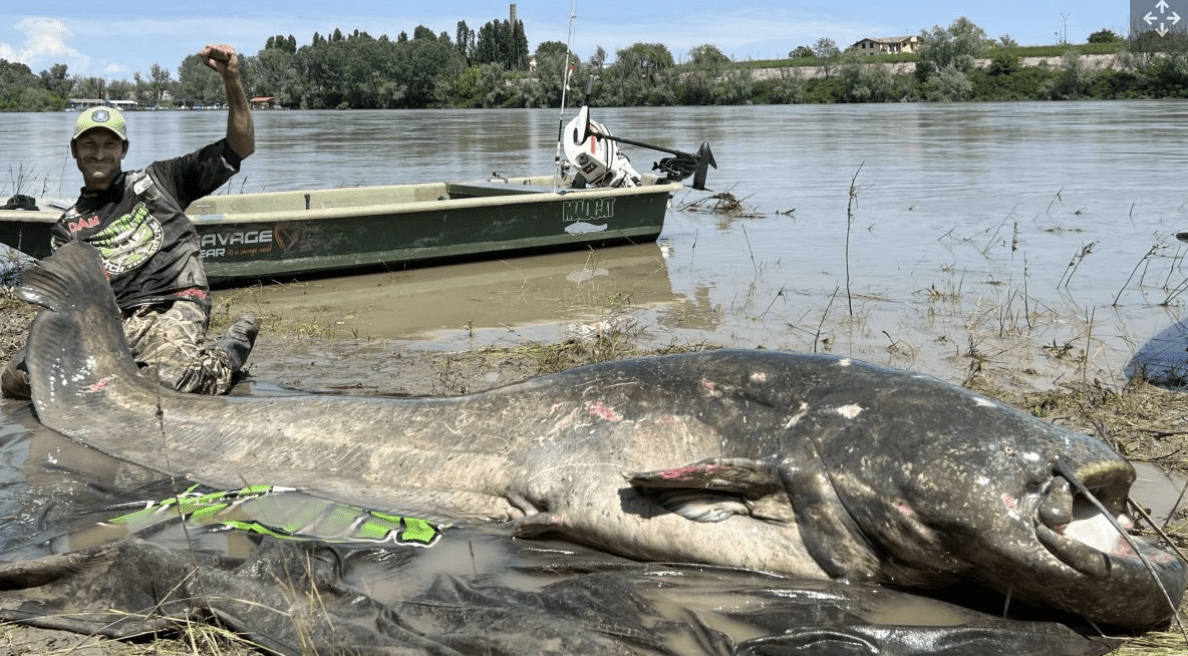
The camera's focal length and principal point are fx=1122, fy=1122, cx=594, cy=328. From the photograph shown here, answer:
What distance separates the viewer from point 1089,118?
4322 cm

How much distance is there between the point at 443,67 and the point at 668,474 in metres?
103

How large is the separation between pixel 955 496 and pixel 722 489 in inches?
27.2

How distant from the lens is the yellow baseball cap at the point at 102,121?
5.46 meters

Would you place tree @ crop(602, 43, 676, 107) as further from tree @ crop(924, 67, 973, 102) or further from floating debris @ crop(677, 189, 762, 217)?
floating debris @ crop(677, 189, 762, 217)

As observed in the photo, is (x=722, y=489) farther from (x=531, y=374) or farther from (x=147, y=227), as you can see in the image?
(x=147, y=227)

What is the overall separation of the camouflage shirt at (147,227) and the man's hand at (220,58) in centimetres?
43

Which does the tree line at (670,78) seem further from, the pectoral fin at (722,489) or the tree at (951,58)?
the pectoral fin at (722,489)

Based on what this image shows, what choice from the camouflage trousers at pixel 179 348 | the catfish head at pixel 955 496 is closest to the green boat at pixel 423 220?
the camouflage trousers at pixel 179 348

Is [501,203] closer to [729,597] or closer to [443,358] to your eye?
[443,358]

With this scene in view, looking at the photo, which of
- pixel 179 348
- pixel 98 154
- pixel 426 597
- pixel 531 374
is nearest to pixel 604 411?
pixel 426 597

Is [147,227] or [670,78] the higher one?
[670,78]

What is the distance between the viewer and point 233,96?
5469 mm

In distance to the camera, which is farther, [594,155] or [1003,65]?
[1003,65]

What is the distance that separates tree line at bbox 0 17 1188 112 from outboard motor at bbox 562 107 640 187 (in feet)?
128
